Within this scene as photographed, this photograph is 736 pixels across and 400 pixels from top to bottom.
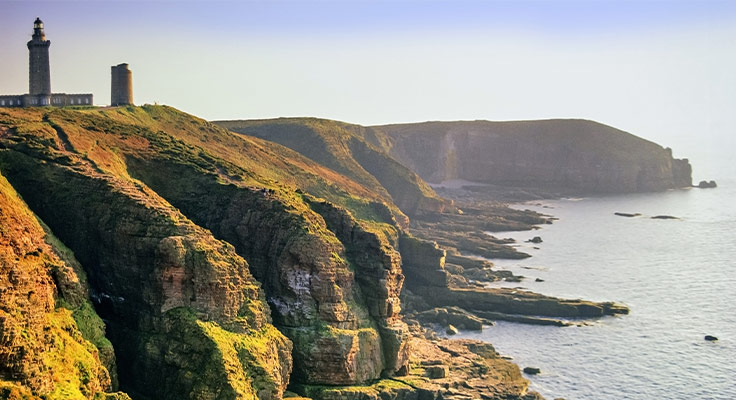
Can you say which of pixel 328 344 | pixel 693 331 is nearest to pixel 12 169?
pixel 328 344

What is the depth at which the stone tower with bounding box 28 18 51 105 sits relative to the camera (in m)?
86.1

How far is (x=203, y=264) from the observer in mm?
54656

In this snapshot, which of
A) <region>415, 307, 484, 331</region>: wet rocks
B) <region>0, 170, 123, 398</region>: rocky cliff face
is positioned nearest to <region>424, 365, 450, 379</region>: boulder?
<region>415, 307, 484, 331</region>: wet rocks

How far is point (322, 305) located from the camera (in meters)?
61.7

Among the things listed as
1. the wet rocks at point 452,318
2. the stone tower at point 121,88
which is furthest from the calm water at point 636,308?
the stone tower at point 121,88

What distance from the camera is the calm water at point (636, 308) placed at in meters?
72.8

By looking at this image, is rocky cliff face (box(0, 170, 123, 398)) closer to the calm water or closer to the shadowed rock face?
the shadowed rock face

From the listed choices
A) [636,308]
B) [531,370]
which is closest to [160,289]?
[531,370]

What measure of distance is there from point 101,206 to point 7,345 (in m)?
16.4

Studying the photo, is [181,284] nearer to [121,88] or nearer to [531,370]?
[531,370]

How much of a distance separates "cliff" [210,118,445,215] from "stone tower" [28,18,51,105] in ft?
170

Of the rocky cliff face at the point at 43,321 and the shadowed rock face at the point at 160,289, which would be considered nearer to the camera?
the rocky cliff face at the point at 43,321

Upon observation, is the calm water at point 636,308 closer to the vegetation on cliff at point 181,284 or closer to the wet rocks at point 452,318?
the wet rocks at point 452,318

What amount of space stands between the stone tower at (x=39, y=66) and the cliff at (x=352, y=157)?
51.8 m
